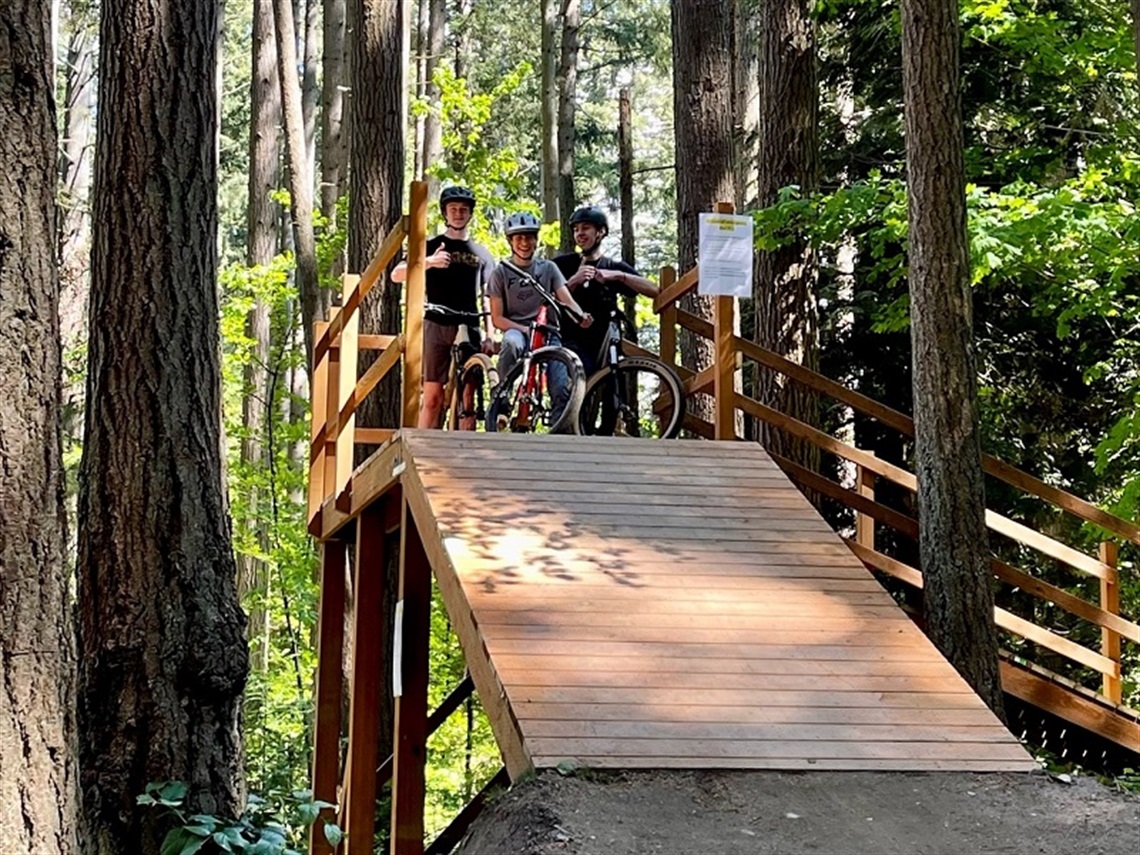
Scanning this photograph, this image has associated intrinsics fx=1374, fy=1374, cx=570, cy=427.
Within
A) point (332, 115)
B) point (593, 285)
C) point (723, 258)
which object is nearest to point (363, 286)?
point (593, 285)

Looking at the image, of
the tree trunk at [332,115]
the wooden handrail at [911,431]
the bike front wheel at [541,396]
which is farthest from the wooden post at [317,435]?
the tree trunk at [332,115]

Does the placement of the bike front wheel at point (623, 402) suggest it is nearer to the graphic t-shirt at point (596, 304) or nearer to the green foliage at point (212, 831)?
the graphic t-shirt at point (596, 304)

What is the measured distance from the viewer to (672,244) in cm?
3559

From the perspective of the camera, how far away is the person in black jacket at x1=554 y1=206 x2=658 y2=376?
9.76m

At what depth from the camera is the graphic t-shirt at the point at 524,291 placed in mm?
9500

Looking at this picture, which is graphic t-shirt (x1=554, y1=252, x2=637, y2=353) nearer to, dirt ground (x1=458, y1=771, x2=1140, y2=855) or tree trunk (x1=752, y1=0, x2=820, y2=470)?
tree trunk (x1=752, y1=0, x2=820, y2=470)

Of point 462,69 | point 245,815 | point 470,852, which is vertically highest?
point 462,69

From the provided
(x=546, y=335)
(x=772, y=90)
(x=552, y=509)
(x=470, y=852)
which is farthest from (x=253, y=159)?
(x=470, y=852)

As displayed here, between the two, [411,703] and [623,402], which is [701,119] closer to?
[623,402]

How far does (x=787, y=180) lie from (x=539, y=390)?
3405mm

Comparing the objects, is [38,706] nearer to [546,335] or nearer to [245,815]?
[245,815]

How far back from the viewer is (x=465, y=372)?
31.8ft

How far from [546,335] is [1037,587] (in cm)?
374

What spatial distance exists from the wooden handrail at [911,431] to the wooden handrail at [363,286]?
2.38 m
